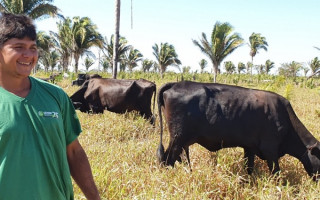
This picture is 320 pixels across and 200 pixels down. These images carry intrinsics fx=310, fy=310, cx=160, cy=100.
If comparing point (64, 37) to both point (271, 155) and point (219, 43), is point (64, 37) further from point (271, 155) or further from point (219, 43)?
point (271, 155)

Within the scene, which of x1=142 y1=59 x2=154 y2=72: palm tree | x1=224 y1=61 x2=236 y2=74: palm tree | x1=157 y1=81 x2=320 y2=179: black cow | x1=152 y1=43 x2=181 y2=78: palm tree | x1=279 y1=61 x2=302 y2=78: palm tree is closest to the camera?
x1=157 y1=81 x2=320 y2=179: black cow

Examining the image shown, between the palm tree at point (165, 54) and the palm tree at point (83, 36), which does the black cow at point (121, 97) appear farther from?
the palm tree at point (165, 54)

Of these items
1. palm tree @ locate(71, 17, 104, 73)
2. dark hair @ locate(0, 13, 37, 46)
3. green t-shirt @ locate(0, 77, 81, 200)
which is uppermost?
palm tree @ locate(71, 17, 104, 73)

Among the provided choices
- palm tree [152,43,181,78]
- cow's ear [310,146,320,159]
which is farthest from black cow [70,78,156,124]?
palm tree [152,43,181,78]

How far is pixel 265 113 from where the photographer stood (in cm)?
460

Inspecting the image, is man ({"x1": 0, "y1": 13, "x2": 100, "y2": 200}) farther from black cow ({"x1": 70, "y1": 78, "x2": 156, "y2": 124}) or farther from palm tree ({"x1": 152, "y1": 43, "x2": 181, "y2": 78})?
palm tree ({"x1": 152, "y1": 43, "x2": 181, "y2": 78})

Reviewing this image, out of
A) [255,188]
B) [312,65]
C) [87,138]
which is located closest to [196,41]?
[87,138]

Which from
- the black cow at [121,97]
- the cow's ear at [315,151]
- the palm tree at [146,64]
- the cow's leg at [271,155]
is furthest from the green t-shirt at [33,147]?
the palm tree at [146,64]

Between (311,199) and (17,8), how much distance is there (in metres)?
21.5

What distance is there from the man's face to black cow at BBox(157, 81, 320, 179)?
3.19 meters

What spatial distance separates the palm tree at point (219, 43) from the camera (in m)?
21.5

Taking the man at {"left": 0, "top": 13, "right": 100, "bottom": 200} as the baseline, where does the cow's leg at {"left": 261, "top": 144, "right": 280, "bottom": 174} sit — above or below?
below

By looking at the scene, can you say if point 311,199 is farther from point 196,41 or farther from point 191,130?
point 196,41

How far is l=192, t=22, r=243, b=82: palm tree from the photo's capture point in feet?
70.5
